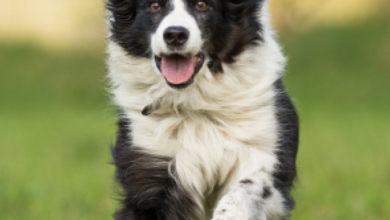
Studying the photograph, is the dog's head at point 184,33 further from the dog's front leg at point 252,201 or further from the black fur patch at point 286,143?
the dog's front leg at point 252,201

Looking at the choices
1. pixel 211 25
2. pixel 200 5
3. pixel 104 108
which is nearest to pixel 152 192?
pixel 211 25

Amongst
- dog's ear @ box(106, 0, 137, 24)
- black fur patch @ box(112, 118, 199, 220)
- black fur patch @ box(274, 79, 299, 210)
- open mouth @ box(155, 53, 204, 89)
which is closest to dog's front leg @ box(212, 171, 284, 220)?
black fur patch @ box(274, 79, 299, 210)

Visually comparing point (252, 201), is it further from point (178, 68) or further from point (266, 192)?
point (178, 68)

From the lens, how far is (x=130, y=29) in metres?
4.84

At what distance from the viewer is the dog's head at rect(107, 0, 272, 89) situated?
4.34 metres

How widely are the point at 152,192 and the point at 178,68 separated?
842 millimetres

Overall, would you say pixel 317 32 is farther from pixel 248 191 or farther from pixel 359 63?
pixel 248 191

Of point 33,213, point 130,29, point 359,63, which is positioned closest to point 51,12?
point 359,63

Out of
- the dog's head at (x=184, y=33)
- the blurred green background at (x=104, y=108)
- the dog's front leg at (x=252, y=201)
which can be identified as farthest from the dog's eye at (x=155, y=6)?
the dog's front leg at (x=252, y=201)

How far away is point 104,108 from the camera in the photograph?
51.5ft

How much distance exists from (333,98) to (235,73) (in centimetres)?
1167

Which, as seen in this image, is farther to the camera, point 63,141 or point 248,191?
point 63,141

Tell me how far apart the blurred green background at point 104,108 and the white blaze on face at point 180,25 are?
0.92m

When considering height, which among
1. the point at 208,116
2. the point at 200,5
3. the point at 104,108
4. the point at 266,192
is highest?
the point at 200,5
